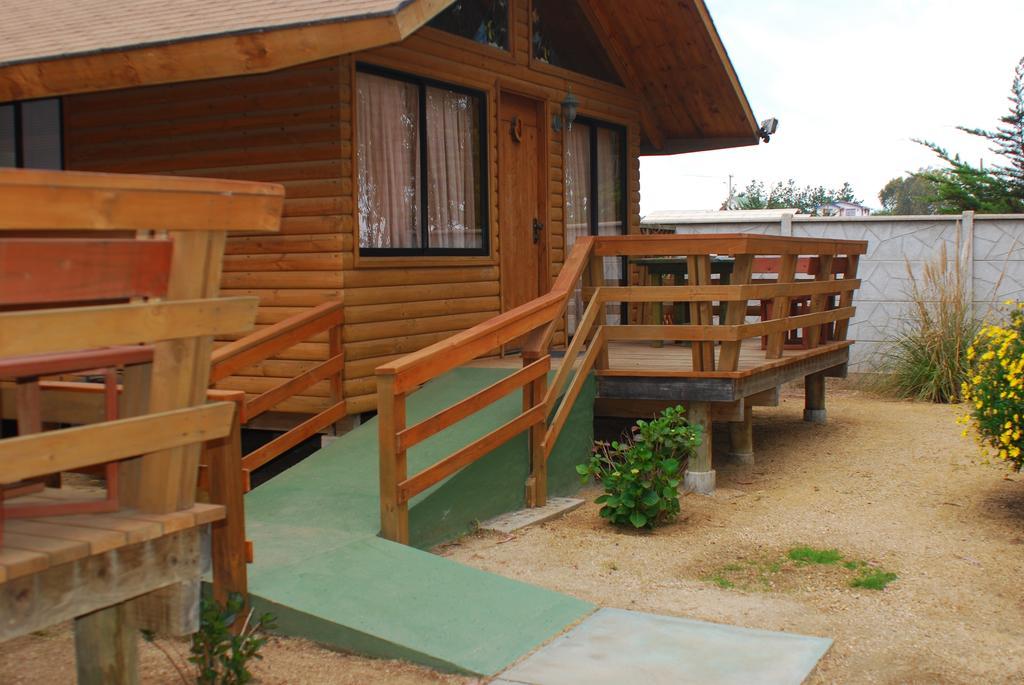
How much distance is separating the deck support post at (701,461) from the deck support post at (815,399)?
10.6 feet

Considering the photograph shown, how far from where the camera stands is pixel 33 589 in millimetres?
2859

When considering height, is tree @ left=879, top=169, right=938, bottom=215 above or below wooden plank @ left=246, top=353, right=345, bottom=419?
above

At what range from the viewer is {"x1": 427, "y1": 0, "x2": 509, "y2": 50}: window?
8.73 metres

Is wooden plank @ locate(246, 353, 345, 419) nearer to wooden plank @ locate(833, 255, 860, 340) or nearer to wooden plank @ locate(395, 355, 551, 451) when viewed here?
wooden plank @ locate(395, 355, 551, 451)

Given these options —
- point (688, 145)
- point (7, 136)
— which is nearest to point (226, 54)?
point (7, 136)

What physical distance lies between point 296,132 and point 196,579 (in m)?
4.78

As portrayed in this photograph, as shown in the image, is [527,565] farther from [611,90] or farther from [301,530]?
[611,90]

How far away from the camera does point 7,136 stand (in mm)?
8586

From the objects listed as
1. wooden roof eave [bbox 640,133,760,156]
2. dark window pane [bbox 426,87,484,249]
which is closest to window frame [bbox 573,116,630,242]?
wooden roof eave [bbox 640,133,760,156]

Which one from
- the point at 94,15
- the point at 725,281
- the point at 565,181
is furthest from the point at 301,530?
the point at 725,281

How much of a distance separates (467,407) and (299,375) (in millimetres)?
1353

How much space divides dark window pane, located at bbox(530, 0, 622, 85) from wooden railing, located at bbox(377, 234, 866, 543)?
109 inches

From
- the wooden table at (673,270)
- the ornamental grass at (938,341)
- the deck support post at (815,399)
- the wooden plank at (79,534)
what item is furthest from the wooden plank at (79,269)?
the ornamental grass at (938,341)

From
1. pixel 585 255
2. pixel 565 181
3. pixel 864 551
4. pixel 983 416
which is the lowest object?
pixel 864 551
